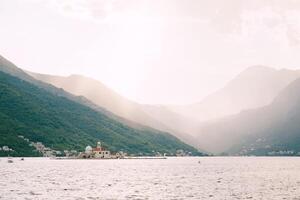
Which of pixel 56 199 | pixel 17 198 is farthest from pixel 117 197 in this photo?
pixel 17 198

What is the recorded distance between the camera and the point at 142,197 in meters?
126

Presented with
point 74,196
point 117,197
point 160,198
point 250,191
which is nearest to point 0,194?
point 74,196

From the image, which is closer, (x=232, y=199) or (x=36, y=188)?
(x=232, y=199)

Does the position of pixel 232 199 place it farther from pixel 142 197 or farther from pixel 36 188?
pixel 36 188

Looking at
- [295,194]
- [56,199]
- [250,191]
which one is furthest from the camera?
[250,191]

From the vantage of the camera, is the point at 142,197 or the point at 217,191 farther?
the point at 217,191

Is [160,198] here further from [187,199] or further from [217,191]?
[217,191]

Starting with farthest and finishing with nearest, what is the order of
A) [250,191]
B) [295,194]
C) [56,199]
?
[250,191]
[295,194]
[56,199]

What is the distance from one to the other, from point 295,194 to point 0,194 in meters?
79.4

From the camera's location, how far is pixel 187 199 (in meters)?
124

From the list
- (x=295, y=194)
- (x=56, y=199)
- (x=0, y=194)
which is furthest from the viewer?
(x=295, y=194)

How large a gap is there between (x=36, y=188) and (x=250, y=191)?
6385cm

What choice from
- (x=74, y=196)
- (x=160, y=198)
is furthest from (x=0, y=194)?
(x=160, y=198)

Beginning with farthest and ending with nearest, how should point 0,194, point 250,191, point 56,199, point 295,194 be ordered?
point 250,191, point 295,194, point 0,194, point 56,199
